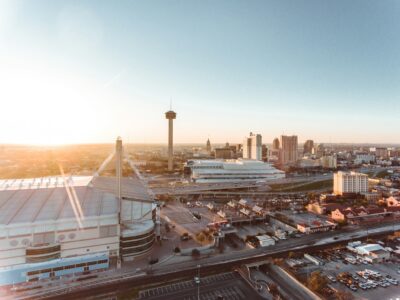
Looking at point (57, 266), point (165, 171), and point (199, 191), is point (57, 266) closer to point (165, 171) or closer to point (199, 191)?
point (199, 191)

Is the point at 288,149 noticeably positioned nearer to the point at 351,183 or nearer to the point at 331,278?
the point at 351,183

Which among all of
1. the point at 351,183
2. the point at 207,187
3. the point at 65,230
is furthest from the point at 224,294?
the point at 351,183

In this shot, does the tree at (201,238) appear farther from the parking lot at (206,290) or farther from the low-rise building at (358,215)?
the low-rise building at (358,215)

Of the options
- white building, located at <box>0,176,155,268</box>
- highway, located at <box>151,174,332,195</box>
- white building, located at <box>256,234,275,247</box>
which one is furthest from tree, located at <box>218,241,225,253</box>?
highway, located at <box>151,174,332,195</box>

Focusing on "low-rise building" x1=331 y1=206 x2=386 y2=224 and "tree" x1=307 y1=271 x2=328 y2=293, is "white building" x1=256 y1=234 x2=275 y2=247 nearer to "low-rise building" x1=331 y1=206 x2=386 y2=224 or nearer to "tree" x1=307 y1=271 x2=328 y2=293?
"tree" x1=307 y1=271 x2=328 y2=293

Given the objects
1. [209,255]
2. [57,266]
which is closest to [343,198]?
[209,255]

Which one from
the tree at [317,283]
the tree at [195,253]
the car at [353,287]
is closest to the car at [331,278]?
the car at [353,287]
